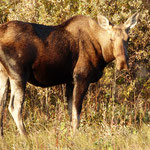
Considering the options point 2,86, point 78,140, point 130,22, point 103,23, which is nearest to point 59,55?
point 103,23

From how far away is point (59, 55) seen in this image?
21.9 ft

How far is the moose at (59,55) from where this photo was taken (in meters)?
6.27

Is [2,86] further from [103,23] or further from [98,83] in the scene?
[98,83]

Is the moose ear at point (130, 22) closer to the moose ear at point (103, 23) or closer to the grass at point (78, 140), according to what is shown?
the moose ear at point (103, 23)

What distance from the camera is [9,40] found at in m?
6.25

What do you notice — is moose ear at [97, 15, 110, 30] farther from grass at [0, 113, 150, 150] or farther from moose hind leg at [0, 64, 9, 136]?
moose hind leg at [0, 64, 9, 136]

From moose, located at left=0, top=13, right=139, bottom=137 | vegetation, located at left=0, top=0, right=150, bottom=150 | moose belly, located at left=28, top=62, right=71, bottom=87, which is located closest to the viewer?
moose, located at left=0, top=13, right=139, bottom=137

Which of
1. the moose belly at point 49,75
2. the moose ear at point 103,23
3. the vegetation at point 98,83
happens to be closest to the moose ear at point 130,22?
the moose ear at point 103,23

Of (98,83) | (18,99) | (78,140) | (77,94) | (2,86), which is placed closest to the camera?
(78,140)

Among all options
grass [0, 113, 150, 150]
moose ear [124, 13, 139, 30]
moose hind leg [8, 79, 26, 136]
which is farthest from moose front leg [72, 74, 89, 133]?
moose ear [124, 13, 139, 30]

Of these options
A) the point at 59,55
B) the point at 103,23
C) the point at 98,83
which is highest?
the point at 103,23

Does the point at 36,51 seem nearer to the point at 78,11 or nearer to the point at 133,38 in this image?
the point at 78,11

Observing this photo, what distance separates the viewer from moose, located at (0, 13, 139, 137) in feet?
20.6

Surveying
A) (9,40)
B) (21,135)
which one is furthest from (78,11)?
(21,135)
